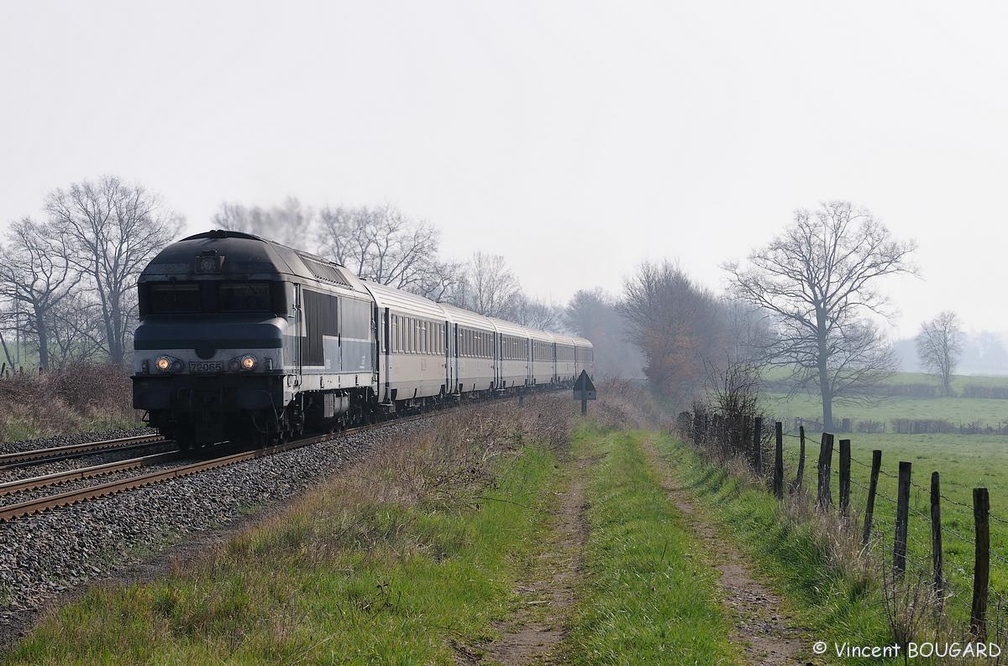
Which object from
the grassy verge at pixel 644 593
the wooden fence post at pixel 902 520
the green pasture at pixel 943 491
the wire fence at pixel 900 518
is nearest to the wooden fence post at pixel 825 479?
the wire fence at pixel 900 518

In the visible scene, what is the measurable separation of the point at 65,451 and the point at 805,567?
13291 millimetres

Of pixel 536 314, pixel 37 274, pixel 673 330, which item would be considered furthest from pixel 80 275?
pixel 536 314

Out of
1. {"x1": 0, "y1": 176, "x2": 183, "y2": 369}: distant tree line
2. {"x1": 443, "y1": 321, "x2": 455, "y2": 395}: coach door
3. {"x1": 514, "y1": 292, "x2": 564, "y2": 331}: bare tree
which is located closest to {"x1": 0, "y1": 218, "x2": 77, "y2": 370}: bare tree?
{"x1": 0, "y1": 176, "x2": 183, "y2": 369}: distant tree line

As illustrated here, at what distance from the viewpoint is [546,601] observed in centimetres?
912

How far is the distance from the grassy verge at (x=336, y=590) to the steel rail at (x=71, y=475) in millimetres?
3641

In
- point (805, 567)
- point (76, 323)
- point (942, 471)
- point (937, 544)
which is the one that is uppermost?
point (76, 323)

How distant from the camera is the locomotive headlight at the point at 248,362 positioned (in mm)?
15891

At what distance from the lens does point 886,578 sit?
8.18m

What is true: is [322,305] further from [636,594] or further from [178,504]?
[636,594]

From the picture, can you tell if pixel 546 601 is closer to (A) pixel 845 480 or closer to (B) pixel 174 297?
(A) pixel 845 480

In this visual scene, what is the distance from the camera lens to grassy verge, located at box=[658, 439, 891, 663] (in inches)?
306

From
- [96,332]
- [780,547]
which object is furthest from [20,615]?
[96,332]

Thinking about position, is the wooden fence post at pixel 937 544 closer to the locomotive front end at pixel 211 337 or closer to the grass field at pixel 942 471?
the grass field at pixel 942 471

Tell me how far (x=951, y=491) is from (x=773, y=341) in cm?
2800
